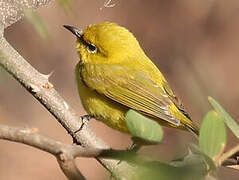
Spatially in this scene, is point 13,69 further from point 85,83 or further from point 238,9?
point 238,9

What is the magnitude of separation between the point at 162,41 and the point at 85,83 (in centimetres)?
541

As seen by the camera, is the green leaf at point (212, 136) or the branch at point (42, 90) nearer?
the green leaf at point (212, 136)

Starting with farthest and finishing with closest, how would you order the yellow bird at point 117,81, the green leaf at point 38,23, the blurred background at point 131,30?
1. the blurred background at point 131,30
2. the yellow bird at point 117,81
3. the green leaf at point 38,23

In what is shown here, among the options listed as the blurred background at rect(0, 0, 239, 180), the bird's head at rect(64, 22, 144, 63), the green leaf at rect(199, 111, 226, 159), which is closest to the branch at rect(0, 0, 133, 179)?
the green leaf at rect(199, 111, 226, 159)

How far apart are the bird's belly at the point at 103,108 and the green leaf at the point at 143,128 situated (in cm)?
206

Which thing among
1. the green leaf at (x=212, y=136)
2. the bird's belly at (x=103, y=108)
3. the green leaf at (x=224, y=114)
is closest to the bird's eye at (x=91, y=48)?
the bird's belly at (x=103, y=108)

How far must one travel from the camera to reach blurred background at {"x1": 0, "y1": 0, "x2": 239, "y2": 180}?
7.68 m

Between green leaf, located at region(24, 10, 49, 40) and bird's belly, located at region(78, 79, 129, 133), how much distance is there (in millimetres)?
2252

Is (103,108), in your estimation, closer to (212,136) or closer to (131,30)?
(212,136)

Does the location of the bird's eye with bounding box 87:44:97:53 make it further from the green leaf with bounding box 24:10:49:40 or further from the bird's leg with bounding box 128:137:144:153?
the green leaf with bounding box 24:10:49:40

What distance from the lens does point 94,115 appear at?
131 inches

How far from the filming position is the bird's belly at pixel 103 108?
10.7ft

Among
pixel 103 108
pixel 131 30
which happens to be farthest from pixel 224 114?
pixel 131 30

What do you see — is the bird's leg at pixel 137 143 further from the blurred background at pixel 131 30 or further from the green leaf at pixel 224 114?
the blurred background at pixel 131 30
